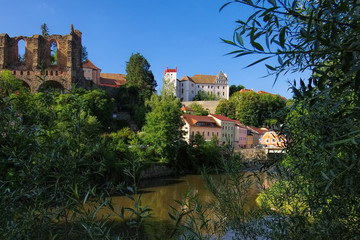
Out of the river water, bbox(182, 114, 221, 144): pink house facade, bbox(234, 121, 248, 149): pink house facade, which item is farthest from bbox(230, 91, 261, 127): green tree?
the river water

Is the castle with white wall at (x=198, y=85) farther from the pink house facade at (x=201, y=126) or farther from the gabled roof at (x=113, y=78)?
the pink house facade at (x=201, y=126)

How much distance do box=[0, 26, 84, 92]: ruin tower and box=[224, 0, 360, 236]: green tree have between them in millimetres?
42754

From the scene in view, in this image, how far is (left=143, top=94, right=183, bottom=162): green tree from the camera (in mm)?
34025

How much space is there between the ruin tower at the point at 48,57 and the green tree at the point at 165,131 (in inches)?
556

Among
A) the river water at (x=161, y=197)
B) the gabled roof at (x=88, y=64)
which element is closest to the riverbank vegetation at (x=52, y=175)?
the river water at (x=161, y=197)

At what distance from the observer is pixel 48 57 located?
4706cm

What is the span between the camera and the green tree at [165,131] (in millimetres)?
34025

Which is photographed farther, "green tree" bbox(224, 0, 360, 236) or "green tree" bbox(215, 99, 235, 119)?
"green tree" bbox(215, 99, 235, 119)

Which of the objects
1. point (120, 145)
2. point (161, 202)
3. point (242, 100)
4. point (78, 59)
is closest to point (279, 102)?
point (242, 100)

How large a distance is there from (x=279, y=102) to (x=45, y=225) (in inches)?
2908

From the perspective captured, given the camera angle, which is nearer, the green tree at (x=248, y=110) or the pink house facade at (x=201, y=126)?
the pink house facade at (x=201, y=126)

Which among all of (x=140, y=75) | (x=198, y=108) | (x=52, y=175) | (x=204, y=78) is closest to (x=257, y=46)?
(x=52, y=175)

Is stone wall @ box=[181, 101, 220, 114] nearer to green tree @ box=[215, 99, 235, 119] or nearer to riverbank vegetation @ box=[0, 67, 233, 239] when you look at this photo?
green tree @ box=[215, 99, 235, 119]

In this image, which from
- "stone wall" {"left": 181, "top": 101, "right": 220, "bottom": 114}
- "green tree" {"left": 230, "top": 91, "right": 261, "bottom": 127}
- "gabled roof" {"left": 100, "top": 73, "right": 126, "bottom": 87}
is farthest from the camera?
"gabled roof" {"left": 100, "top": 73, "right": 126, "bottom": 87}
